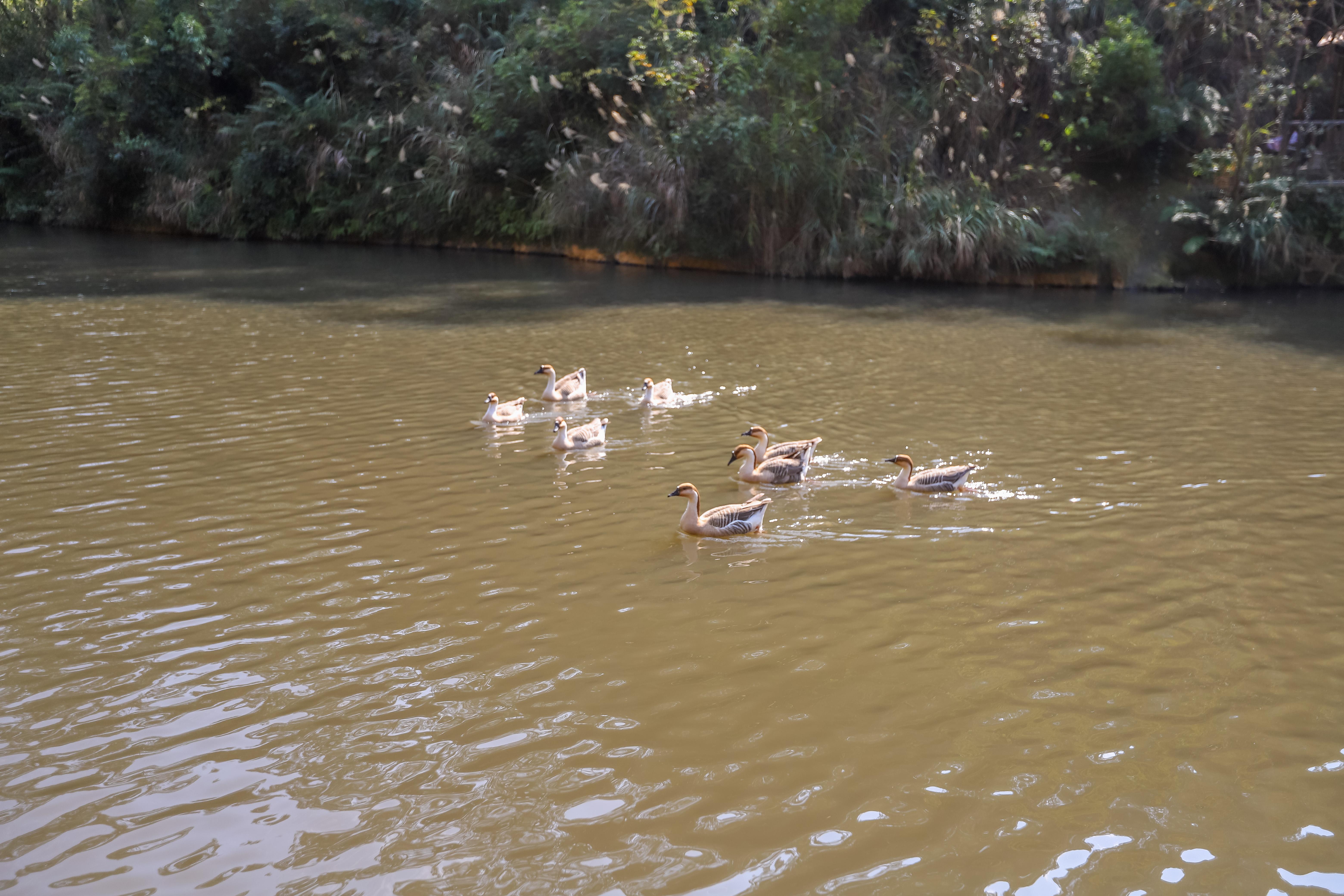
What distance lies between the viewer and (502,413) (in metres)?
9.68

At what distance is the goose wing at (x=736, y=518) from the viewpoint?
6918 millimetres

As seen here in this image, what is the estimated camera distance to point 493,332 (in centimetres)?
1445

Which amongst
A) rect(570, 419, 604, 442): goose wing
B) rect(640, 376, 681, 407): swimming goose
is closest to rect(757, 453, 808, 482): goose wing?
rect(570, 419, 604, 442): goose wing

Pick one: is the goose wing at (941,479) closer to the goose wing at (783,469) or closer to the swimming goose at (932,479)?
the swimming goose at (932,479)

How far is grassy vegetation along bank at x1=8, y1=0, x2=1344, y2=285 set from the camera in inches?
782

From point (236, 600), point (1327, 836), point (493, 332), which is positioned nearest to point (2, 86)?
point (493, 332)

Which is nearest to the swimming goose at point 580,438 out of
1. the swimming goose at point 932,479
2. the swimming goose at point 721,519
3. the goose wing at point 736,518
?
the swimming goose at point 721,519

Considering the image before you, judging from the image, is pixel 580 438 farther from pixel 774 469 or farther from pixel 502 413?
pixel 774 469

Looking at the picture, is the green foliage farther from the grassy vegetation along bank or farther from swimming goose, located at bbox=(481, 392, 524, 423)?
swimming goose, located at bbox=(481, 392, 524, 423)

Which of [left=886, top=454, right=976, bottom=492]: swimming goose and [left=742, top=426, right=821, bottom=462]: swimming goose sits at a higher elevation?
[left=742, top=426, right=821, bottom=462]: swimming goose

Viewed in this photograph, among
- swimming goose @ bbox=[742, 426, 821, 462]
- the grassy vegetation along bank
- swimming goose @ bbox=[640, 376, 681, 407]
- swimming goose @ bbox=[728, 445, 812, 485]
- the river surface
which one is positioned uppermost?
the grassy vegetation along bank

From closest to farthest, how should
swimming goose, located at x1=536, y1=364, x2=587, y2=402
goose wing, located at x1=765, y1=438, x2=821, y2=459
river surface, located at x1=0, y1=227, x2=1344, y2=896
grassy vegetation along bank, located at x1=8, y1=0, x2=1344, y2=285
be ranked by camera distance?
1. river surface, located at x1=0, y1=227, x2=1344, y2=896
2. goose wing, located at x1=765, y1=438, x2=821, y2=459
3. swimming goose, located at x1=536, y1=364, x2=587, y2=402
4. grassy vegetation along bank, located at x1=8, y1=0, x2=1344, y2=285

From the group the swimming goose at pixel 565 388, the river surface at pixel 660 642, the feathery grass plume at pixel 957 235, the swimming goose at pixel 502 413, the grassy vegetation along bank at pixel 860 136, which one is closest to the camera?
the river surface at pixel 660 642

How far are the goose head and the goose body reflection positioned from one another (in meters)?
2.28
